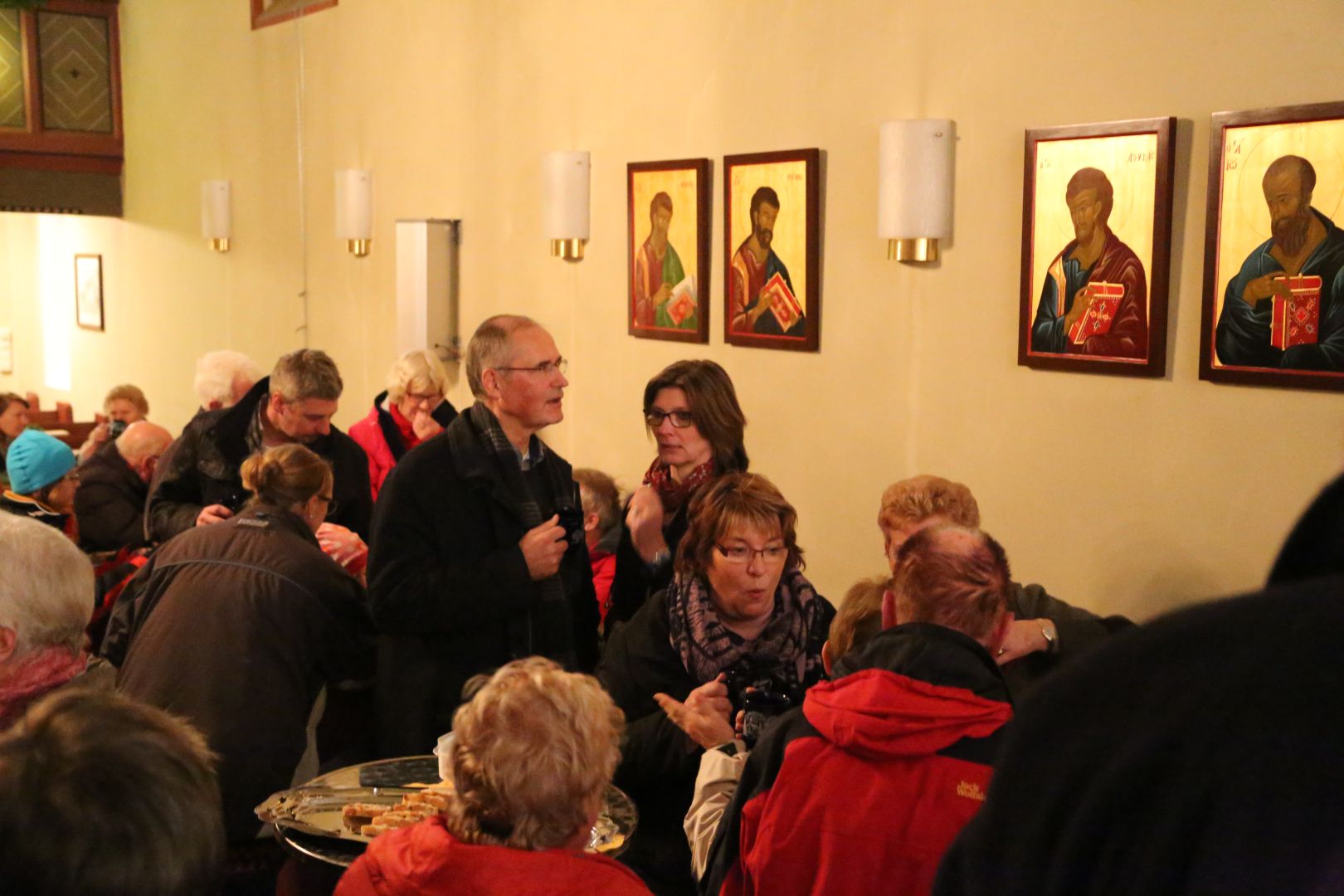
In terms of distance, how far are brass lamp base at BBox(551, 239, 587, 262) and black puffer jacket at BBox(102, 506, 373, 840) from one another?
3.17 meters

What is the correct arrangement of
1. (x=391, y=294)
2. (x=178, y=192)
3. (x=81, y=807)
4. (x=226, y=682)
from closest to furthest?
(x=81, y=807) < (x=226, y=682) < (x=391, y=294) < (x=178, y=192)

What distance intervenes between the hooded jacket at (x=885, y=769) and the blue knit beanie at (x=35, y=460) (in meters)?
4.39

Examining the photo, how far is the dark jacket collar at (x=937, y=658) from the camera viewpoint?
222 cm

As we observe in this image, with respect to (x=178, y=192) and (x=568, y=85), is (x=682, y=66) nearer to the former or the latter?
(x=568, y=85)

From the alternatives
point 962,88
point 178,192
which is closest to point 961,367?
point 962,88

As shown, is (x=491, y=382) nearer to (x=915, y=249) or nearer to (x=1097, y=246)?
(x=915, y=249)

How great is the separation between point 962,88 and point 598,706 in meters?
3.14

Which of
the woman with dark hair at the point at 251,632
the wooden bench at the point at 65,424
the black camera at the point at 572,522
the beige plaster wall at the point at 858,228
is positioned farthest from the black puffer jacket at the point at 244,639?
the wooden bench at the point at 65,424

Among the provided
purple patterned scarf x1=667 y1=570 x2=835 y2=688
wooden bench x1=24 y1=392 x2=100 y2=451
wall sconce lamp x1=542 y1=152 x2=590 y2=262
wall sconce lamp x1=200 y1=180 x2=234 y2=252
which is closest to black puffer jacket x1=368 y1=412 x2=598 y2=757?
purple patterned scarf x1=667 y1=570 x2=835 y2=688

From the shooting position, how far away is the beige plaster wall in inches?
153

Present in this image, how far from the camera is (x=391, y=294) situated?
852cm

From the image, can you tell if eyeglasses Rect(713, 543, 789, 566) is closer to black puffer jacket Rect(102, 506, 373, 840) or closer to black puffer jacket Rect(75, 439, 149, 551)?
black puffer jacket Rect(102, 506, 373, 840)

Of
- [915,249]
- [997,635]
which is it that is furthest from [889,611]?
[915,249]

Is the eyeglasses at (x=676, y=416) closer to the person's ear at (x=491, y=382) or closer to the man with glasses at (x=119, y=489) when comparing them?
the person's ear at (x=491, y=382)
